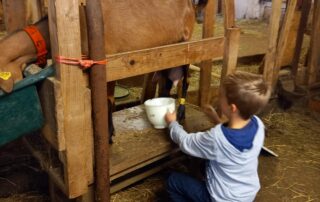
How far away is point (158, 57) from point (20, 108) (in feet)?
2.47

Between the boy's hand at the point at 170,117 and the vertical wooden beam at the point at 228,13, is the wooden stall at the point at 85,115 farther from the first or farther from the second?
the boy's hand at the point at 170,117

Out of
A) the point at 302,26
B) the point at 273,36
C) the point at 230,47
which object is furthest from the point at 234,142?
the point at 302,26

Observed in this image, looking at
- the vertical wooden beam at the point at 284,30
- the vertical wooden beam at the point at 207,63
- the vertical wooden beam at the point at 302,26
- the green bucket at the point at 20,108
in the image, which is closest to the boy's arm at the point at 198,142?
the green bucket at the point at 20,108

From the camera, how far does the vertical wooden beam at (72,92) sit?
1477 mm

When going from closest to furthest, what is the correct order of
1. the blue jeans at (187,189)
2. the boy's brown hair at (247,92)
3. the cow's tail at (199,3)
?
the boy's brown hair at (247,92), the blue jeans at (187,189), the cow's tail at (199,3)

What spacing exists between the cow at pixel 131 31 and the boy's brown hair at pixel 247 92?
2.30 feet

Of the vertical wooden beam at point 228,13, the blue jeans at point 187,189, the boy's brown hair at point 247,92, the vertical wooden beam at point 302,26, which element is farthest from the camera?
the vertical wooden beam at point 302,26

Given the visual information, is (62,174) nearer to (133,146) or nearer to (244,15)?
(133,146)

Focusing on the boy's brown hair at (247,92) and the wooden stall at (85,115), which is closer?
the wooden stall at (85,115)

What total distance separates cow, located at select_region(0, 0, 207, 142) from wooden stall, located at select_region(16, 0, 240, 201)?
0.20 m

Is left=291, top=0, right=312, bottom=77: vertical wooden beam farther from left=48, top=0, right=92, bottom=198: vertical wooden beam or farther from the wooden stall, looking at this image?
left=48, top=0, right=92, bottom=198: vertical wooden beam

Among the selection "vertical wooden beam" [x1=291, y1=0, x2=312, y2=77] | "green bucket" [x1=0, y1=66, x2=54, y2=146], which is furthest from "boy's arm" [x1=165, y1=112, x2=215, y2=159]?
"vertical wooden beam" [x1=291, y1=0, x2=312, y2=77]

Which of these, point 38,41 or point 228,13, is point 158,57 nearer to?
point 38,41

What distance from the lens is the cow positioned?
68.3 inches
